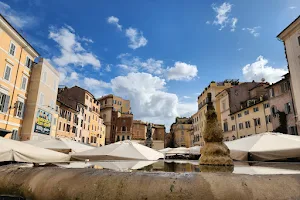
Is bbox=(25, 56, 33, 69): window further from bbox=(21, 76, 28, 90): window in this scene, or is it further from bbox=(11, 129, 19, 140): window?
bbox=(11, 129, 19, 140): window

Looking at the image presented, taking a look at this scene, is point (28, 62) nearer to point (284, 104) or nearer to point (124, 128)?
point (284, 104)

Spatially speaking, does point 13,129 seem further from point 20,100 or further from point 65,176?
point 65,176

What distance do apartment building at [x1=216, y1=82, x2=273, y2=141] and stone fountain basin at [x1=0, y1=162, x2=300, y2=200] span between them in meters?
33.0

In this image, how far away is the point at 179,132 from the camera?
75.2m

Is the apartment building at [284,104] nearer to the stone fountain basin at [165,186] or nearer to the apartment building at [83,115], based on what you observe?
the stone fountain basin at [165,186]

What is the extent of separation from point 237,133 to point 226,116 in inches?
235

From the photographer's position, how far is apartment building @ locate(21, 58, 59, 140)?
26.0 m

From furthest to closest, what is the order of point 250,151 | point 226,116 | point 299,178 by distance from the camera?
point 226,116 < point 250,151 < point 299,178

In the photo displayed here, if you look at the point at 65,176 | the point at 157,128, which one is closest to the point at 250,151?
the point at 65,176

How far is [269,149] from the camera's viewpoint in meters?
7.73

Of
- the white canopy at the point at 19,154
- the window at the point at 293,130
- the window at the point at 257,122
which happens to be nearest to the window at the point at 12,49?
the white canopy at the point at 19,154

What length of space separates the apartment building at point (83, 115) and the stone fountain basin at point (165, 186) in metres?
37.5

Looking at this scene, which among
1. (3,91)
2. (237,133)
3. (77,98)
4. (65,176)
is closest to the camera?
(65,176)

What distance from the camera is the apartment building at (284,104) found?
83.6 feet
